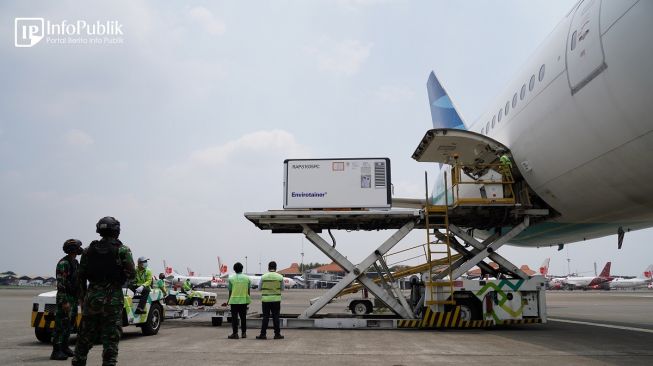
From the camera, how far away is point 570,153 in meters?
9.79

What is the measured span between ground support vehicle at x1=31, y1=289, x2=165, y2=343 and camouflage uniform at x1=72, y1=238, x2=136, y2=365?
12.7 feet

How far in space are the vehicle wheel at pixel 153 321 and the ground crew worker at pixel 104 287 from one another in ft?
18.0

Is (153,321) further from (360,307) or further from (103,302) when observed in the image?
(360,307)

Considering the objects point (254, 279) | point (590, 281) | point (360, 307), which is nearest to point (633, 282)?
point (590, 281)

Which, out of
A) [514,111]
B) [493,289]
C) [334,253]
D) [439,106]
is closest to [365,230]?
[334,253]

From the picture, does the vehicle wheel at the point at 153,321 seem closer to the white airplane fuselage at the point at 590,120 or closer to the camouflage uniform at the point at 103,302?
the camouflage uniform at the point at 103,302

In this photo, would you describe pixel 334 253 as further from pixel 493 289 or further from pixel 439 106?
pixel 439 106

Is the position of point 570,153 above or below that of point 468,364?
above

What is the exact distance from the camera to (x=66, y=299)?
25.6ft

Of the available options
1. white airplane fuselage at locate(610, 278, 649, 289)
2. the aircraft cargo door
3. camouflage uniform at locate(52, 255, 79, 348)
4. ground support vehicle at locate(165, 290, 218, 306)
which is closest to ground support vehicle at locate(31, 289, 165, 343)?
camouflage uniform at locate(52, 255, 79, 348)

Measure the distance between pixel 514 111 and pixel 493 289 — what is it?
4.60 metres

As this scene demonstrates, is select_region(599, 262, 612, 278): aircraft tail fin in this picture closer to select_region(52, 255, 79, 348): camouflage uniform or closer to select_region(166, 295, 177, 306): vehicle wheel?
select_region(166, 295, 177, 306): vehicle wheel

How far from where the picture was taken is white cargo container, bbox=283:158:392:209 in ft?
41.3

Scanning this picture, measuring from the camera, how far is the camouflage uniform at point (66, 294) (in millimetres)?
7500
